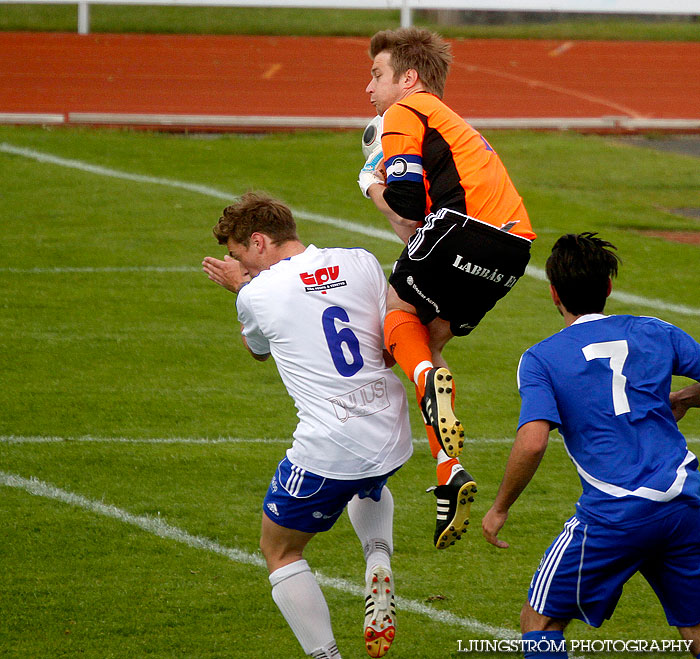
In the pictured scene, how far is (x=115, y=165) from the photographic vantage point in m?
15.5

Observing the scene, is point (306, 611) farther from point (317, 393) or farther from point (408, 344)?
point (408, 344)

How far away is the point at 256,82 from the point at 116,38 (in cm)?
424

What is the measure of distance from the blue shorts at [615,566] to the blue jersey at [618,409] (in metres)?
0.06

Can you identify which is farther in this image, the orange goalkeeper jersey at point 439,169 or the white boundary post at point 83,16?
the white boundary post at point 83,16

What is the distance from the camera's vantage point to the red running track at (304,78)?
1944 cm

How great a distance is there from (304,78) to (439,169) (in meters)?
16.8

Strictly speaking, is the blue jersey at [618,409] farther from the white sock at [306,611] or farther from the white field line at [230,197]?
the white field line at [230,197]

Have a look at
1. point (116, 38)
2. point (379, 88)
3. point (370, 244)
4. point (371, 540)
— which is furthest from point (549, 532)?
point (116, 38)

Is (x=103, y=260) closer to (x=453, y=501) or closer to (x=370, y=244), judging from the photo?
(x=370, y=244)

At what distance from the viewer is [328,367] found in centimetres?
458

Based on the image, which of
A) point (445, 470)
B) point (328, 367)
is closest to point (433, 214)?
point (328, 367)

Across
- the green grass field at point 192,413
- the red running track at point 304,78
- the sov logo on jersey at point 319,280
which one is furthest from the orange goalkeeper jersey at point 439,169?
the red running track at point 304,78

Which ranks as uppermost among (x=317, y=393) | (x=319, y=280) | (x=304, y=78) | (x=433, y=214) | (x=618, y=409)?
(x=433, y=214)

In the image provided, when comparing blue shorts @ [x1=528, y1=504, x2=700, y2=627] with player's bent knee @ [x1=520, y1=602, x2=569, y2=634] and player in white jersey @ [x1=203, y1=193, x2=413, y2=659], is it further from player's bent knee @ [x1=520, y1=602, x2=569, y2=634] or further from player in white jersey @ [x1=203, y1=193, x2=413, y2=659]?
player in white jersey @ [x1=203, y1=193, x2=413, y2=659]
